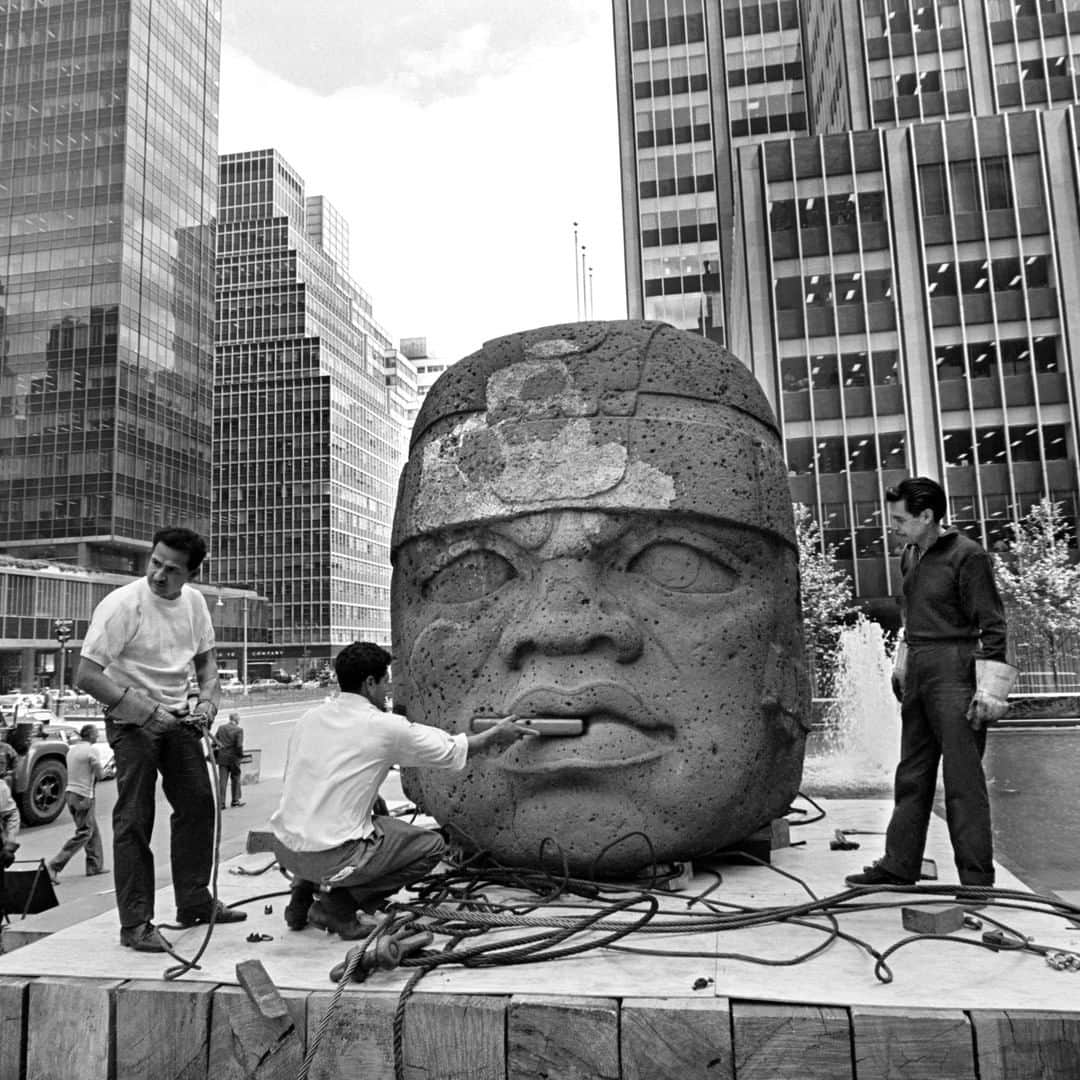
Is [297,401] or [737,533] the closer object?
[737,533]

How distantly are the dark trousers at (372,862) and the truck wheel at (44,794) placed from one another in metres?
8.86

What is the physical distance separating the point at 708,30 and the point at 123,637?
2314 inches

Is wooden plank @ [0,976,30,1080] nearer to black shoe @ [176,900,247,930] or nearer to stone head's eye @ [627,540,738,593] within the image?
black shoe @ [176,900,247,930]

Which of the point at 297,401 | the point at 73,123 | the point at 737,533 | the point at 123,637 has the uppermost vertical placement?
the point at 73,123

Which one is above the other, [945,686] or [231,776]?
[945,686]

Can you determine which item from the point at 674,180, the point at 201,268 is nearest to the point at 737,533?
the point at 674,180

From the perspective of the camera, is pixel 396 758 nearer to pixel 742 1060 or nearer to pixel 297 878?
pixel 297 878

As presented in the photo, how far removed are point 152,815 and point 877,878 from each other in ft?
10.2

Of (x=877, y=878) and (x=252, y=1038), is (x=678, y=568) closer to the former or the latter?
(x=877, y=878)

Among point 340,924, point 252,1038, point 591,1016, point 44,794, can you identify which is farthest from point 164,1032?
→ point 44,794

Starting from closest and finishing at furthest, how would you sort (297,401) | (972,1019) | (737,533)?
(972,1019), (737,533), (297,401)

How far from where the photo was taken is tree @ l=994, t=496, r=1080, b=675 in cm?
2612

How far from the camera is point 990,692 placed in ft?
12.5

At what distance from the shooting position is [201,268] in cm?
6319
